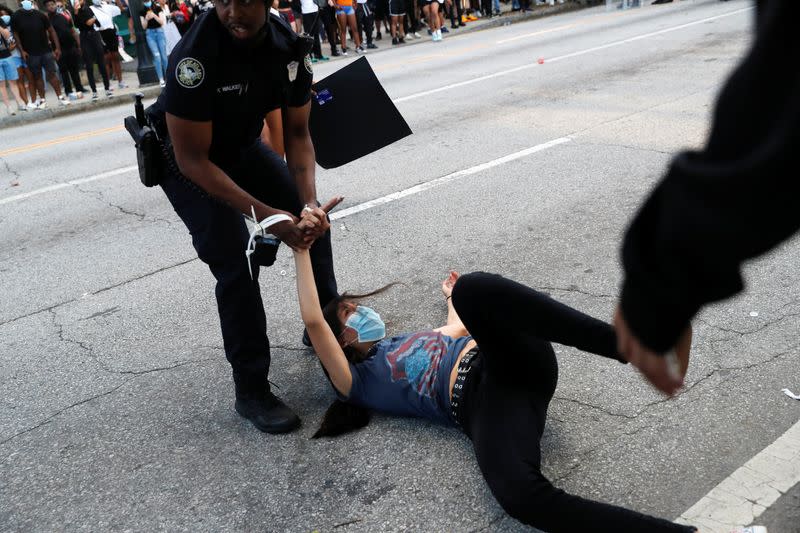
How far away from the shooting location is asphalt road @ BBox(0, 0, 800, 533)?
278 centimetres

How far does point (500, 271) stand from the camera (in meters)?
4.50

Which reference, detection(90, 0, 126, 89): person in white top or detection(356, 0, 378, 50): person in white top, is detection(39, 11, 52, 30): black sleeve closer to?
detection(90, 0, 126, 89): person in white top

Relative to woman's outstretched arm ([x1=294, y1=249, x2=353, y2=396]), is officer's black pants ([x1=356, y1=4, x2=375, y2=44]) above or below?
above

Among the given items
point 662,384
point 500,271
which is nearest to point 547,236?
point 500,271

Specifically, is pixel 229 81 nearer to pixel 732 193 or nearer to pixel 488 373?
pixel 488 373

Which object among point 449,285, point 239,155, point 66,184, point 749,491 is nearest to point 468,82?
point 66,184

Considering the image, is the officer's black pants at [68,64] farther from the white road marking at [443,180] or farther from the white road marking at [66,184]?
the white road marking at [443,180]

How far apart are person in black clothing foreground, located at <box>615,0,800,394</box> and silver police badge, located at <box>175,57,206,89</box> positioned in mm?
1920

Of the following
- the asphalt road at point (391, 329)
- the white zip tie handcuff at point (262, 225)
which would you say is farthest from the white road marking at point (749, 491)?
the white zip tie handcuff at point (262, 225)

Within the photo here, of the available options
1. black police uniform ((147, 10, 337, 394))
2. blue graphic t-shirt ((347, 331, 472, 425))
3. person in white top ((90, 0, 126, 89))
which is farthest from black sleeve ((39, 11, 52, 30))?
blue graphic t-shirt ((347, 331, 472, 425))

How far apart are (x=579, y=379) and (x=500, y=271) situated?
1.30 meters

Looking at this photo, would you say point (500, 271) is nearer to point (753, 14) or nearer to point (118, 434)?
point (118, 434)

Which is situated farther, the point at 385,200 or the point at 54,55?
the point at 54,55

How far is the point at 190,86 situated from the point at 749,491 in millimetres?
2240
